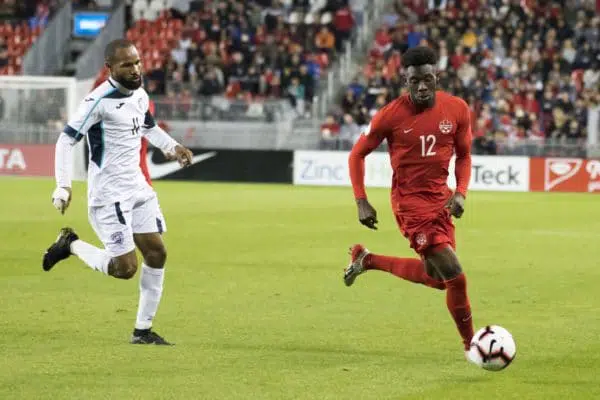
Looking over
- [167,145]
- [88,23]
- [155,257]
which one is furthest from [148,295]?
[88,23]

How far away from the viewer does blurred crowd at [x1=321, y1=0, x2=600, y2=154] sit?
1248 inches

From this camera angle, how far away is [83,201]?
83.8ft

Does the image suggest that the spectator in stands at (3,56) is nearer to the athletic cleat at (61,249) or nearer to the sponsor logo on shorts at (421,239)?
the athletic cleat at (61,249)

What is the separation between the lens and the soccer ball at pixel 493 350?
7992mm

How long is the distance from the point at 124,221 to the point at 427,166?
2.11m

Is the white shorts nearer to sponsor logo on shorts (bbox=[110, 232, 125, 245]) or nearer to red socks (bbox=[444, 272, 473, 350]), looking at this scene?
sponsor logo on shorts (bbox=[110, 232, 125, 245])

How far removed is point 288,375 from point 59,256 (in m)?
2.57

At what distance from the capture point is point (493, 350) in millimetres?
8008

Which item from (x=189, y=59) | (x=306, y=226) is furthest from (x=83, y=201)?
(x=189, y=59)

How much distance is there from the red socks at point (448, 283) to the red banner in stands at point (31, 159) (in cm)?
2521

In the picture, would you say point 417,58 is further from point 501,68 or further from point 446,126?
point 501,68

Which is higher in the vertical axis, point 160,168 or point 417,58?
point 417,58

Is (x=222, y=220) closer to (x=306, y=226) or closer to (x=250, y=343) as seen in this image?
(x=306, y=226)

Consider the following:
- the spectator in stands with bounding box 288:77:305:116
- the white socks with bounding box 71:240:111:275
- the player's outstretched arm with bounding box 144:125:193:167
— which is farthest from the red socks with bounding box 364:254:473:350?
the spectator in stands with bounding box 288:77:305:116
